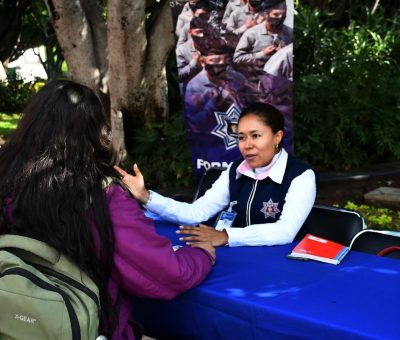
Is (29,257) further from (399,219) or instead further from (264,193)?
(399,219)

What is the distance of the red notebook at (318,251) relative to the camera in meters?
2.61

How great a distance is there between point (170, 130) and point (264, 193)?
A: 432 cm

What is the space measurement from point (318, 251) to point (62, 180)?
1166 mm

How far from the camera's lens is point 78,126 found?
6.95ft

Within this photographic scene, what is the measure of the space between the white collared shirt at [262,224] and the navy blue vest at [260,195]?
37mm

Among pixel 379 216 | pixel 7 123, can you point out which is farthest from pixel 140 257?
pixel 7 123

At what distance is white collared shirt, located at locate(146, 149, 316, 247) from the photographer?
9.56 feet

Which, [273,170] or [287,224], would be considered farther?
[273,170]

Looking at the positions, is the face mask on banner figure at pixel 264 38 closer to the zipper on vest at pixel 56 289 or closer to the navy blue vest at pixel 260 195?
the navy blue vest at pixel 260 195

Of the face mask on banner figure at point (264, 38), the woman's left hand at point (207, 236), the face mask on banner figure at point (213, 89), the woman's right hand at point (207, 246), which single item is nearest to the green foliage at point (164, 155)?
the face mask on banner figure at point (213, 89)

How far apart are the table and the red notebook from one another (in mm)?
29

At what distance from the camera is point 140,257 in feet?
7.14

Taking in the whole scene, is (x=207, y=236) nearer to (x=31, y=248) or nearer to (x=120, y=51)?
(x=31, y=248)

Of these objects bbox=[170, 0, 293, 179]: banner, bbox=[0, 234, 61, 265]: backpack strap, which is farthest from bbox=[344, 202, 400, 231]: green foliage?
bbox=[0, 234, 61, 265]: backpack strap
